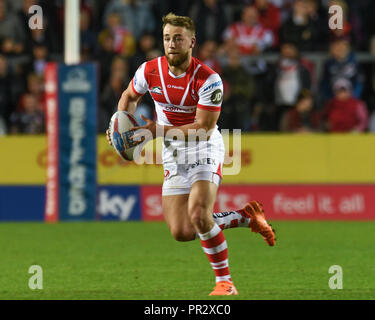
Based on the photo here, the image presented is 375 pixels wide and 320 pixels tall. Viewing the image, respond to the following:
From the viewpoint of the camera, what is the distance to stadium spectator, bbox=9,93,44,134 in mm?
14922

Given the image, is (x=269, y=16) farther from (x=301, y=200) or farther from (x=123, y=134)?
(x=123, y=134)

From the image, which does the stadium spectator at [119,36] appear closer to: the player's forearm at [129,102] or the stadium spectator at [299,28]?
the stadium spectator at [299,28]

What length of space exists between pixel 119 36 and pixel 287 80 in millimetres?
3013

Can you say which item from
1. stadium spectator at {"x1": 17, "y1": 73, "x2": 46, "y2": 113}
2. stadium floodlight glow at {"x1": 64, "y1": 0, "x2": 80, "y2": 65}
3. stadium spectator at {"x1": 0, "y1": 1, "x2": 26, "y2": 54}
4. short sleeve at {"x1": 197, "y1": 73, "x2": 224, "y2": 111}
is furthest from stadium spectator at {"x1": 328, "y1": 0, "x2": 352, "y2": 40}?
short sleeve at {"x1": 197, "y1": 73, "x2": 224, "y2": 111}

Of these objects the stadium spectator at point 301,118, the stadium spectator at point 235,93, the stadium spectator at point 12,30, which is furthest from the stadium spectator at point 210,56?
the stadium spectator at point 12,30

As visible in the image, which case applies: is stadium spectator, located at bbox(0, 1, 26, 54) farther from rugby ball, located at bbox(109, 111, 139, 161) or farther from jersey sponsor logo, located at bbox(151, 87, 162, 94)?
rugby ball, located at bbox(109, 111, 139, 161)

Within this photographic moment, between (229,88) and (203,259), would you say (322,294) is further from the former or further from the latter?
(229,88)

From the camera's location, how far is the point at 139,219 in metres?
14.4

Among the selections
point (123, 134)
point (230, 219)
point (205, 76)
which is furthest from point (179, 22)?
point (230, 219)

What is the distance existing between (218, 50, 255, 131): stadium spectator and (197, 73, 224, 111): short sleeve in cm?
725

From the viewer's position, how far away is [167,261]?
9.67 m

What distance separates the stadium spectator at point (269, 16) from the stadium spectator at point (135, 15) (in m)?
1.82

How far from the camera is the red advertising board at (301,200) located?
14.4m

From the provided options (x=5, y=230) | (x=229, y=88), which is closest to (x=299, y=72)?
(x=229, y=88)
